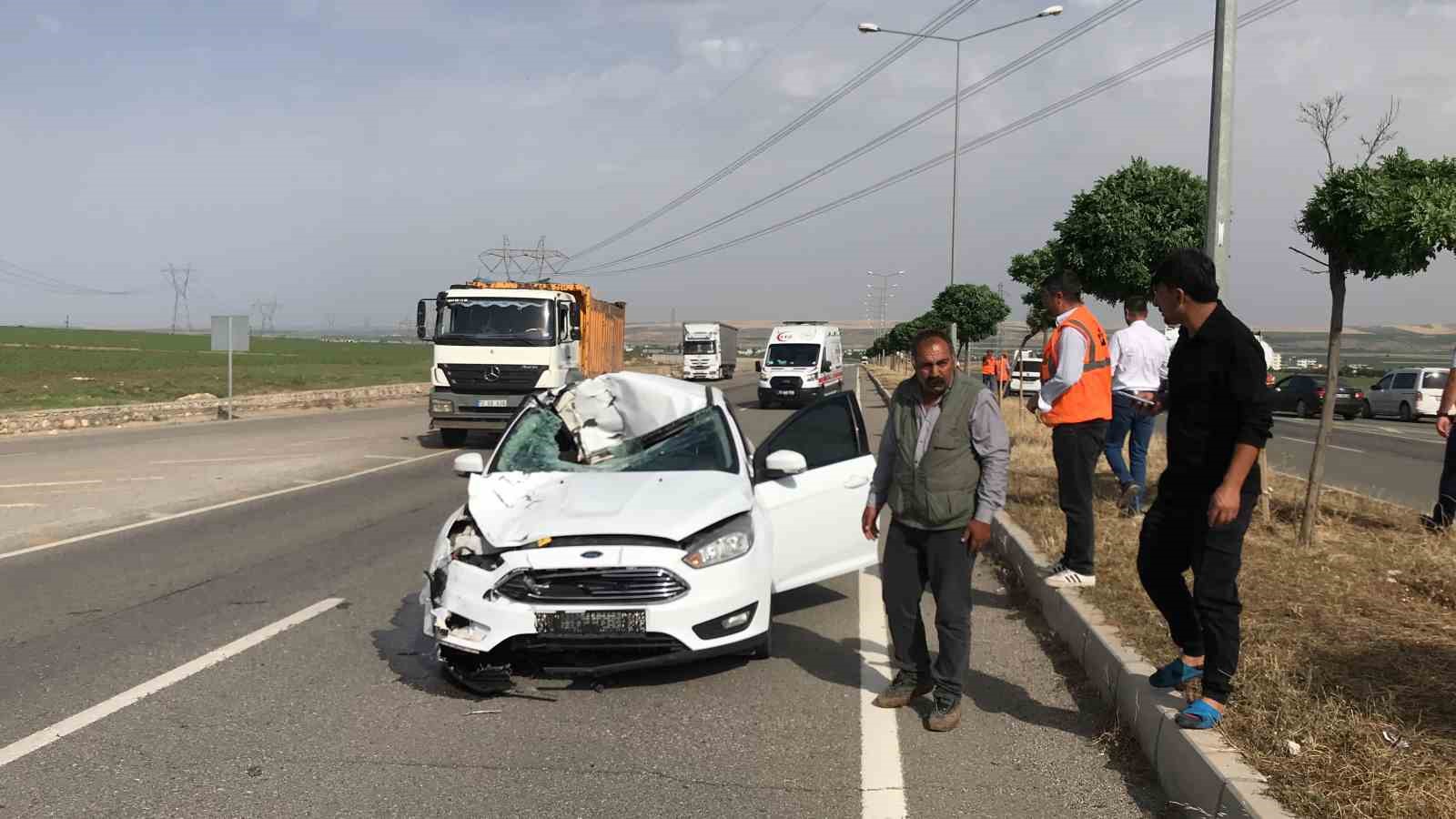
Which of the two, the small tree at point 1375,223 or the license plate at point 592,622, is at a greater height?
the small tree at point 1375,223

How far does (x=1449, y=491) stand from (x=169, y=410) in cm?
2689

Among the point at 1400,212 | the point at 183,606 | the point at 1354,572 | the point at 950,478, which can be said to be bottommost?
the point at 183,606

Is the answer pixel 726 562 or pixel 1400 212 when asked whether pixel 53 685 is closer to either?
pixel 726 562

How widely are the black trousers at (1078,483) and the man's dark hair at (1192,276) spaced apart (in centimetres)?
256

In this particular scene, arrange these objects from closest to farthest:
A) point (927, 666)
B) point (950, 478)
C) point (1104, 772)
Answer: point (1104, 772) < point (950, 478) < point (927, 666)

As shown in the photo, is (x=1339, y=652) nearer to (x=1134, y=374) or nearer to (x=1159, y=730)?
(x=1159, y=730)

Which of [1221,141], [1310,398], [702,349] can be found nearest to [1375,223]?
[1221,141]

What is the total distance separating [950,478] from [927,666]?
0.99 m

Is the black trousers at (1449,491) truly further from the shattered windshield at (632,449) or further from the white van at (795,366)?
the white van at (795,366)

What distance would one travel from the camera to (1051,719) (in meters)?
5.05

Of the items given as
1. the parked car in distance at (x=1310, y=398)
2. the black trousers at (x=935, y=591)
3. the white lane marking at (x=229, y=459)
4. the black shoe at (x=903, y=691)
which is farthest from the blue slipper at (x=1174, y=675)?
the parked car in distance at (x=1310, y=398)

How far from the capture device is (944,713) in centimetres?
491

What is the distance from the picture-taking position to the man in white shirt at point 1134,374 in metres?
9.25

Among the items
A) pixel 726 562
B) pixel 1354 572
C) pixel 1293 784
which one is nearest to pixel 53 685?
pixel 726 562
